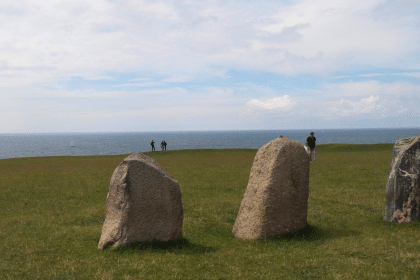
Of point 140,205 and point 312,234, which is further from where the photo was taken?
point 312,234

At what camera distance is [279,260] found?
7.52m

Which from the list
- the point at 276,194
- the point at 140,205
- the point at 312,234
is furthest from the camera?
the point at 312,234

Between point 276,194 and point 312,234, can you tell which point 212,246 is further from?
point 312,234

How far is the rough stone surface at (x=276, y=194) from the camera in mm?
8891

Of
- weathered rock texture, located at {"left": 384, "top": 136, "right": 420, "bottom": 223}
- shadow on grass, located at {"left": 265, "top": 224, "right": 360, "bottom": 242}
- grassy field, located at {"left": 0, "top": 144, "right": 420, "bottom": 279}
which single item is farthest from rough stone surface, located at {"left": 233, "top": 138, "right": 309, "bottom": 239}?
weathered rock texture, located at {"left": 384, "top": 136, "right": 420, "bottom": 223}

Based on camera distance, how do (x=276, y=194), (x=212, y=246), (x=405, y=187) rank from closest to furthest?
(x=212, y=246), (x=276, y=194), (x=405, y=187)

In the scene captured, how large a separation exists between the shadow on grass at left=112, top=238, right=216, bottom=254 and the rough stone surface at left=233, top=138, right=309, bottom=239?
4.77 feet

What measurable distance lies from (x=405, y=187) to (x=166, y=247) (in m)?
7.63

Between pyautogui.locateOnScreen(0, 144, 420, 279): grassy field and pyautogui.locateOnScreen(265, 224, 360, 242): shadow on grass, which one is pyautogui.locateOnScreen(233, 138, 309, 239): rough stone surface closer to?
pyautogui.locateOnScreen(265, 224, 360, 242): shadow on grass

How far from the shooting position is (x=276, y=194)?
8875 millimetres

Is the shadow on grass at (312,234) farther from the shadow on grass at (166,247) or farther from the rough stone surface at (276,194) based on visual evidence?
the shadow on grass at (166,247)

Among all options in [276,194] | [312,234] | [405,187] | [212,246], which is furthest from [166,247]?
[405,187]

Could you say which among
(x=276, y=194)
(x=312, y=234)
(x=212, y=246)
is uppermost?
(x=276, y=194)

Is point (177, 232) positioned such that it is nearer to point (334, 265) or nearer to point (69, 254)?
point (69, 254)
